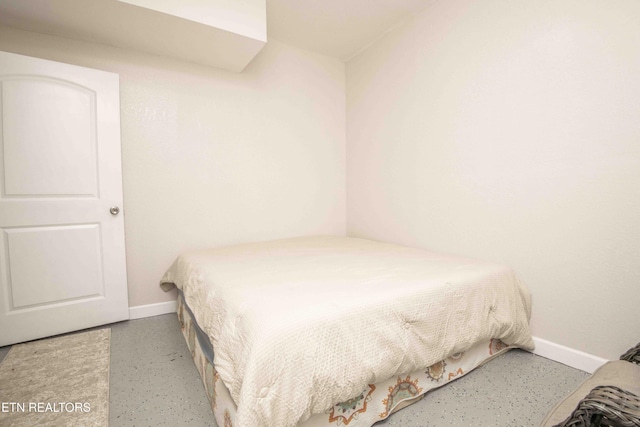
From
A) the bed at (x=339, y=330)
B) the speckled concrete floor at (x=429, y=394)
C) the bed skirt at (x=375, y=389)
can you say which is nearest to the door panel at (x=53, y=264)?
the speckled concrete floor at (x=429, y=394)

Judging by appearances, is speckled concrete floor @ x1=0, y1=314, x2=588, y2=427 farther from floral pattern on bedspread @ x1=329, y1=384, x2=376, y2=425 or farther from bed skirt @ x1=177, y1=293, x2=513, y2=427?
floral pattern on bedspread @ x1=329, y1=384, x2=376, y2=425

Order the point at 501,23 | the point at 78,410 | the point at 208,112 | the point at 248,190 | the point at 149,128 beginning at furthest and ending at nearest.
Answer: the point at 248,190 → the point at 208,112 → the point at 149,128 → the point at 501,23 → the point at 78,410

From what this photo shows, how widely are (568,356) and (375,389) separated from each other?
4.08ft

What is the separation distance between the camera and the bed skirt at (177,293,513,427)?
111cm

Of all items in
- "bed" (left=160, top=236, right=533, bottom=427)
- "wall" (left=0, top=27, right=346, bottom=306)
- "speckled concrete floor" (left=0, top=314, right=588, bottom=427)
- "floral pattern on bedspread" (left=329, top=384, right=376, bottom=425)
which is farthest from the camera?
"wall" (left=0, top=27, right=346, bottom=306)

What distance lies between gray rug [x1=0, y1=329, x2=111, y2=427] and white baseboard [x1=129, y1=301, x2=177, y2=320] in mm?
326

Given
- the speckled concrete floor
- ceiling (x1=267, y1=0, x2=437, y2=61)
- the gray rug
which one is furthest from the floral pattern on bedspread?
ceiling (x1=267, y1=0, x2=437, y2=61)

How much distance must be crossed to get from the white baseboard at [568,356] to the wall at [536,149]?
0.12ft

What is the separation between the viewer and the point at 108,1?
1.66m

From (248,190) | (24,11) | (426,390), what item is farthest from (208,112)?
(426,390)

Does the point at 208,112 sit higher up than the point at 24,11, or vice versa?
the point at 24,11

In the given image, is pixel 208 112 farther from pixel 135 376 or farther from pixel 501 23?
pixel 501 23

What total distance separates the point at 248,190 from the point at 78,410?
185 centimetres

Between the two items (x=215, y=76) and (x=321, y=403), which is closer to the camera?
(x=321, y=403)
